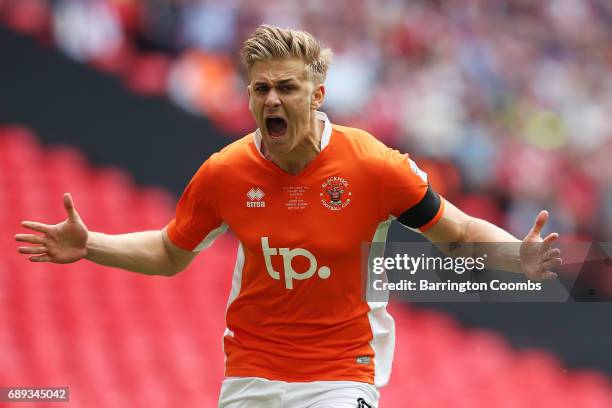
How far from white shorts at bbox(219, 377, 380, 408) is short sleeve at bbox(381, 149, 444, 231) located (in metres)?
0.66

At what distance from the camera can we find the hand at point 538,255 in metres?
4.66

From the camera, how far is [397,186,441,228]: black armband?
4.80 meters

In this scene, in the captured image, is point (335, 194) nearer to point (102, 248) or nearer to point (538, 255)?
point (538, 255)

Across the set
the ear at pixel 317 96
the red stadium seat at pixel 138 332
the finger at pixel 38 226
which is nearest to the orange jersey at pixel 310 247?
the ear at pixel 317 96

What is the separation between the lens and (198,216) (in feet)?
16.3

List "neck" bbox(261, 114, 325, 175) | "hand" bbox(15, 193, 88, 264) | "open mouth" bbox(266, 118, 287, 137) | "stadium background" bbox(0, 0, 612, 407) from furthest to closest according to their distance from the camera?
"stadium background" bbox(0, 0, 612, 407) → "hand" bbox(15, 193, 88, 264) → "neck" bbox(261, 114, 325, 175) → "open mouth" bbox(266, 118, 287, 137)

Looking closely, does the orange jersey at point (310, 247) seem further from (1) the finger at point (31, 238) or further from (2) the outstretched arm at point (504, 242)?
(1) the finger at point (31, 238)

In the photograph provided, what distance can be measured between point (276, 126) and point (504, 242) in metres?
0.98

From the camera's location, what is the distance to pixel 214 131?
11.6 metres

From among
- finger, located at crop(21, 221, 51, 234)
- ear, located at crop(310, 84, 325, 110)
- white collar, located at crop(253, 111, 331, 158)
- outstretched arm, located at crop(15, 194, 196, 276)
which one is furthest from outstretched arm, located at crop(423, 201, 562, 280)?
finger, located at crop(21, 221, 51, 234)

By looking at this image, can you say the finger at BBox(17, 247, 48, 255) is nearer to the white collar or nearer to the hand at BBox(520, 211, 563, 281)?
the white collar

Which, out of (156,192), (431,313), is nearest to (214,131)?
(156,192)

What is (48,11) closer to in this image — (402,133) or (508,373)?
(402,133)

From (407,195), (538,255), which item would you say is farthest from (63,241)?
(538,255)
